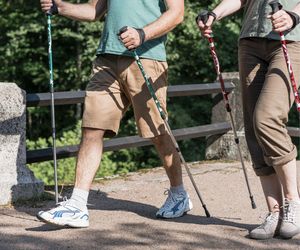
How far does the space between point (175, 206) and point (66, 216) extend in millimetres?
996

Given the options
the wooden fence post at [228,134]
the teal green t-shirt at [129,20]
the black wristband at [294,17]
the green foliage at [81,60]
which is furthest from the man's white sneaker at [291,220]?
the green foliage at [81,60]

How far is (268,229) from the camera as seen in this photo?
17.9 ft

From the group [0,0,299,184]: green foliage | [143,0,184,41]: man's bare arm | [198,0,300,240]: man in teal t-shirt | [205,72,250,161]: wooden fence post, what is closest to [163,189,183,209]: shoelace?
[198,0,300,240]: man in teal t-shirt

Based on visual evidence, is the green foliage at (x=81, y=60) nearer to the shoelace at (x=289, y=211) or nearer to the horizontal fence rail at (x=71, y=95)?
the horizontal fence rail at (x=71, y=95)

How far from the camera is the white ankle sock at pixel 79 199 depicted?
577cm

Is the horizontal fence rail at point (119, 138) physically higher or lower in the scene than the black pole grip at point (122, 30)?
lower

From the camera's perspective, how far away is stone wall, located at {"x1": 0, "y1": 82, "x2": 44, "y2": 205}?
22.6 feet

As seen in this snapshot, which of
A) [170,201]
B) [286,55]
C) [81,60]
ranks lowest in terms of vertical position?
[170,201]

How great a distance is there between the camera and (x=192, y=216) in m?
6.38

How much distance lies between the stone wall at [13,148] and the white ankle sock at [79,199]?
47.3 inches

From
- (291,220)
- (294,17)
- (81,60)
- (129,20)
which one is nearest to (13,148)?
(129,20)

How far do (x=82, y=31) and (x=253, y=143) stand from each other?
17.1 m

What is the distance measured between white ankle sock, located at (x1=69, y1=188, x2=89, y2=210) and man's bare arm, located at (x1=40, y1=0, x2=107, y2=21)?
139cm

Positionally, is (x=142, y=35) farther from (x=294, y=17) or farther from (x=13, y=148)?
(x=13, y=148)
